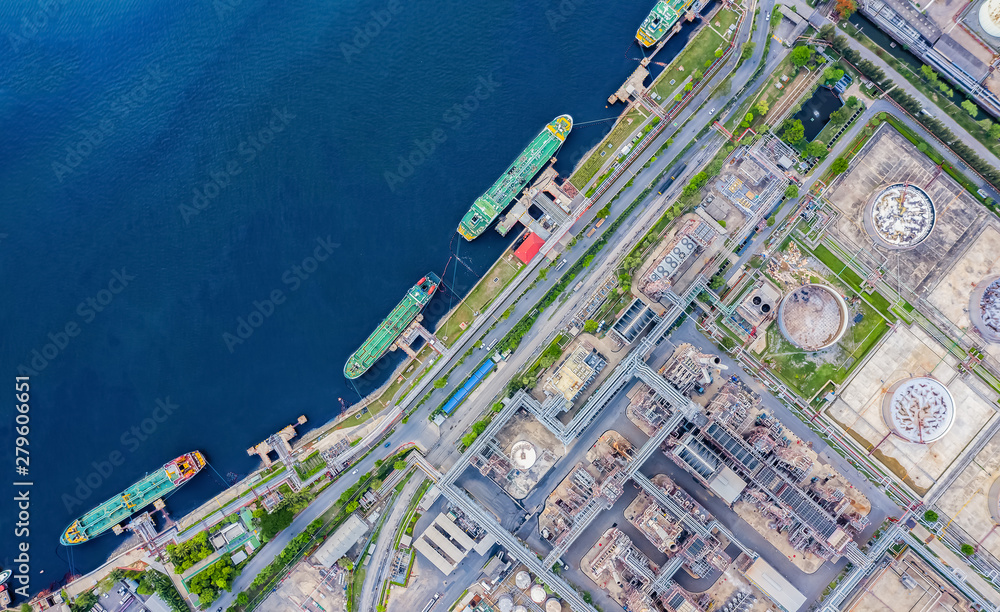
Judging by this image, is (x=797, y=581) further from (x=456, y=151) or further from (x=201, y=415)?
(x=201, y=415)

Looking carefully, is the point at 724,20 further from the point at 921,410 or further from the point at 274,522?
the point at 274,522

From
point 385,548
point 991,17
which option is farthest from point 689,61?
point 385,548

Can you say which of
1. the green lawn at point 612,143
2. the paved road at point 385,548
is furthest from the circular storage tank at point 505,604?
the green lawn at point 612,143

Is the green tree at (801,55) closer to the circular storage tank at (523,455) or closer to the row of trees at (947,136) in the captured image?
the row of trees at (947,136)

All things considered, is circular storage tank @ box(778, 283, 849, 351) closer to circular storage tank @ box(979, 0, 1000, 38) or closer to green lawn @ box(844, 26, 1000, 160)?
green lawn @ box(844, 26, 1000, 160)

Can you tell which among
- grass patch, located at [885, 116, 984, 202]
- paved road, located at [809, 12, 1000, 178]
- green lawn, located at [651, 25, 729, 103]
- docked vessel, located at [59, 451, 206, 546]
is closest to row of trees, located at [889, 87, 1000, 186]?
paved road, located at [809, 12, 1000, 178]

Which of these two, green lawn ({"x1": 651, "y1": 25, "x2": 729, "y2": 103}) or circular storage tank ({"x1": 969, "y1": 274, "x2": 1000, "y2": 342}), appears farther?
green lawn ({"x1": 651, "y1": 25, "x2": 729, "y2": 103})

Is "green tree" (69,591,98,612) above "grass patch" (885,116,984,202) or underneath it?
underneath
